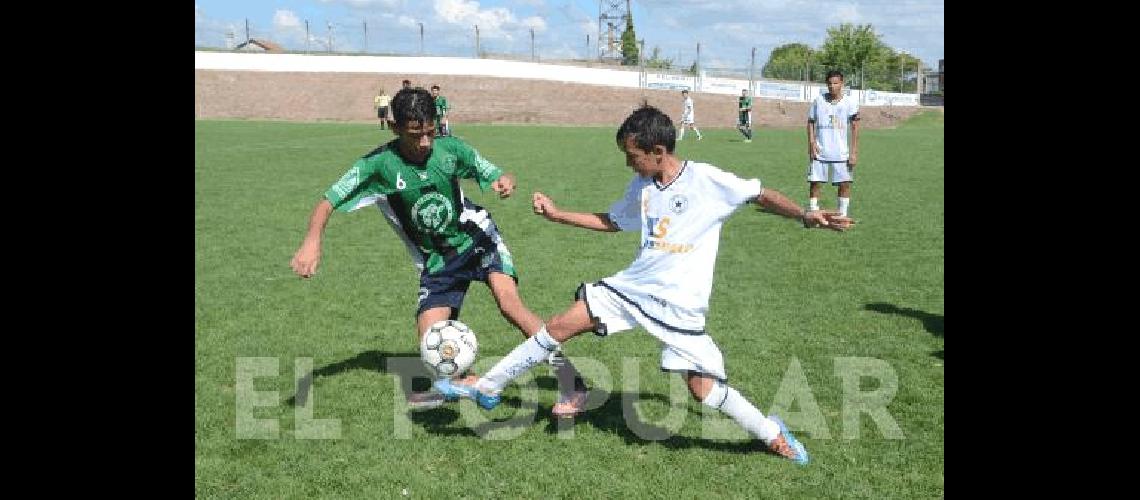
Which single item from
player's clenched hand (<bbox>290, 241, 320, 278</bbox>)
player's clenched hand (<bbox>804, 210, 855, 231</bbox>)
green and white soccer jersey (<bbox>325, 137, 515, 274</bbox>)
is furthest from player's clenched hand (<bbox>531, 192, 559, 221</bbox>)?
player's clenched hand (<bbox>804, 210, 855, 231</bbox>)

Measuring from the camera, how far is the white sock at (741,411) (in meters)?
4.62

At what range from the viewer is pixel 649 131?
4.45 metres

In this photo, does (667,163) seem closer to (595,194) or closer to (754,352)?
(754,352)

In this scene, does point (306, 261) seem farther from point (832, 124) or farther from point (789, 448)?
point (832, 124)

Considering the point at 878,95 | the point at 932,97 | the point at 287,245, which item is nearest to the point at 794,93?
the point at 878,95

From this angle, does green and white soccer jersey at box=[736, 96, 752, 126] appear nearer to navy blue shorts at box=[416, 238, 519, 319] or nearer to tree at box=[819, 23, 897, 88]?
navy blue shorts at box=[416, 238, 519, 319]

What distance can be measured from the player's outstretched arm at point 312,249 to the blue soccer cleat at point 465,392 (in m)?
1.03

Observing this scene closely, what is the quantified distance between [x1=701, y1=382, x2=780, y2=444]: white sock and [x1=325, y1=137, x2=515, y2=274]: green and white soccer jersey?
1.71 meters

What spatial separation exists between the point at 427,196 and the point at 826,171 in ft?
30.3

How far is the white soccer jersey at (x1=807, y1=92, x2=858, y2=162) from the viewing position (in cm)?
1305

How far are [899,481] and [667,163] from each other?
2.01m

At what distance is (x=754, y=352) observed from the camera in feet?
21.5

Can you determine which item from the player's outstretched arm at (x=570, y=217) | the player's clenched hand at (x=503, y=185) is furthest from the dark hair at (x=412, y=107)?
the player's outstretched arm at (x=570, y=217)

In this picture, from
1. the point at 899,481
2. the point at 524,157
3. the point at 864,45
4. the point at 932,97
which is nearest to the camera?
the point at 899,481
